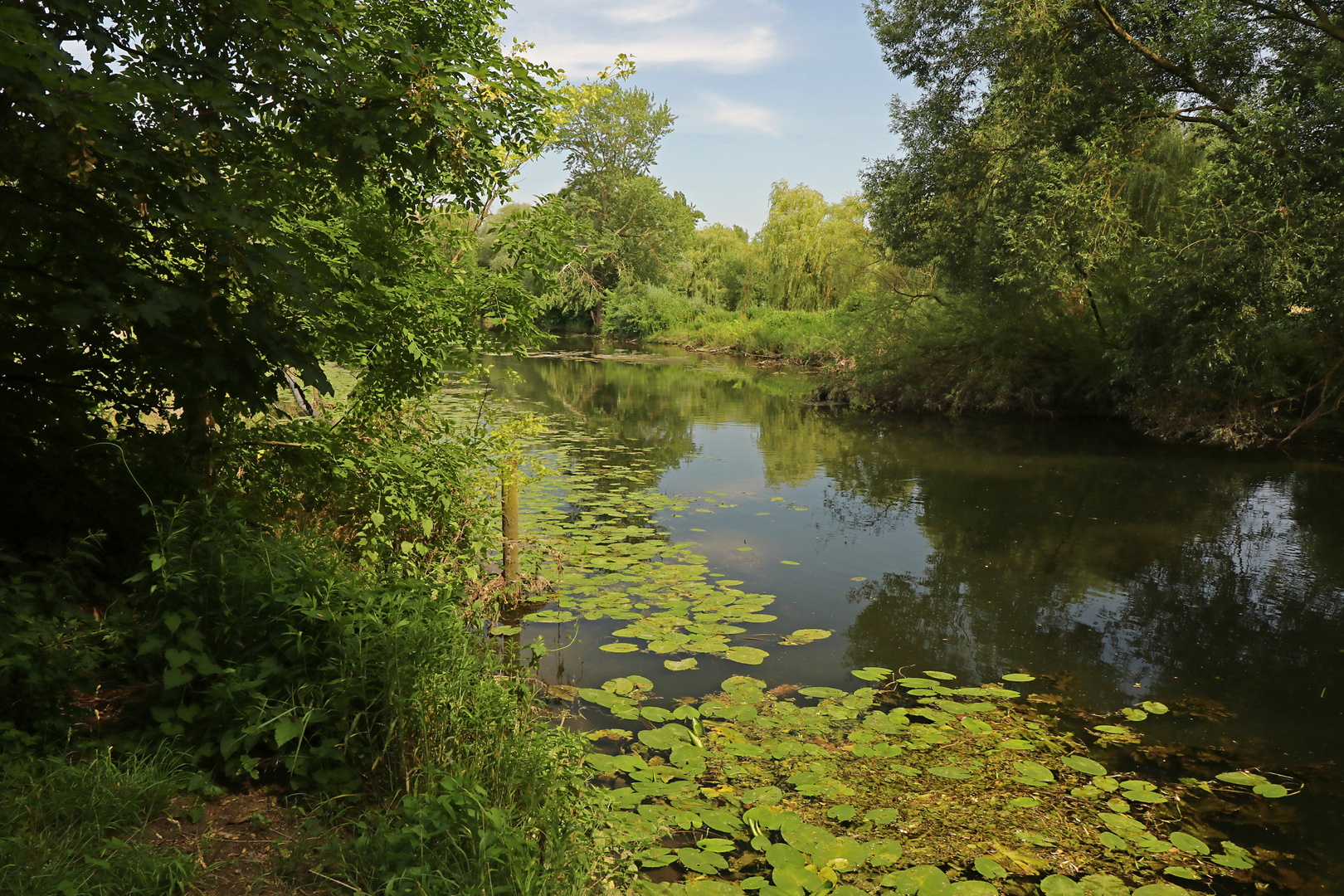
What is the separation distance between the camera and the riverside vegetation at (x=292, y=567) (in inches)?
104

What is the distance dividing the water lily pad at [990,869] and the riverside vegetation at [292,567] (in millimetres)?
12

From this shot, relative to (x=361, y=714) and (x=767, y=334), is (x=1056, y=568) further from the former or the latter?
(x=767, y=334)

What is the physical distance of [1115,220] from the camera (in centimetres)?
1242

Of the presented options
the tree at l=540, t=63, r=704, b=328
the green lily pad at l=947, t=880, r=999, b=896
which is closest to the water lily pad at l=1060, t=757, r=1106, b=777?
the green lily pad at l=947, t=880, r=999, b=896

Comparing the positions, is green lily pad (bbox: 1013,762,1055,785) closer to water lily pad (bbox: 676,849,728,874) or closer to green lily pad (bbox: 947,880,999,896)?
green lily pad (bbox: 947,880,999,896)

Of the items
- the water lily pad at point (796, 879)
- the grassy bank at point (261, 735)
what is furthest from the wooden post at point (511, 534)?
the water lily pad at point (796, 879)

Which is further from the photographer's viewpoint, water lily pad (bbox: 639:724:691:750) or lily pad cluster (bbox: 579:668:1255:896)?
water lily pad (bbox: 639:724:691:750)

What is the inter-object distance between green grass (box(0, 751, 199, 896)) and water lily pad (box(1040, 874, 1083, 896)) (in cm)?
328

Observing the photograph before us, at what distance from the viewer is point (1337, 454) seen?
14633 millimetres

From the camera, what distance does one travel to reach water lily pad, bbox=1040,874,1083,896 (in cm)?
337

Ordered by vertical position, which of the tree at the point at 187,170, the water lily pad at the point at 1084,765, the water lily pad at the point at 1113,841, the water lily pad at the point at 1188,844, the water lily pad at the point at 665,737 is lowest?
the water lily pad at the point at 1188,844

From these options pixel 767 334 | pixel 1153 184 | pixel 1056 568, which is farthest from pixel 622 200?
pixel 1056 568

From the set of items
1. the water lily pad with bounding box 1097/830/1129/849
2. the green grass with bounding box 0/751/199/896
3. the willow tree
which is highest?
the willow tree

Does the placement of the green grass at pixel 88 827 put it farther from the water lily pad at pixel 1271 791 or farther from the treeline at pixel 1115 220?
the water lily pad at pixel 1271 791
